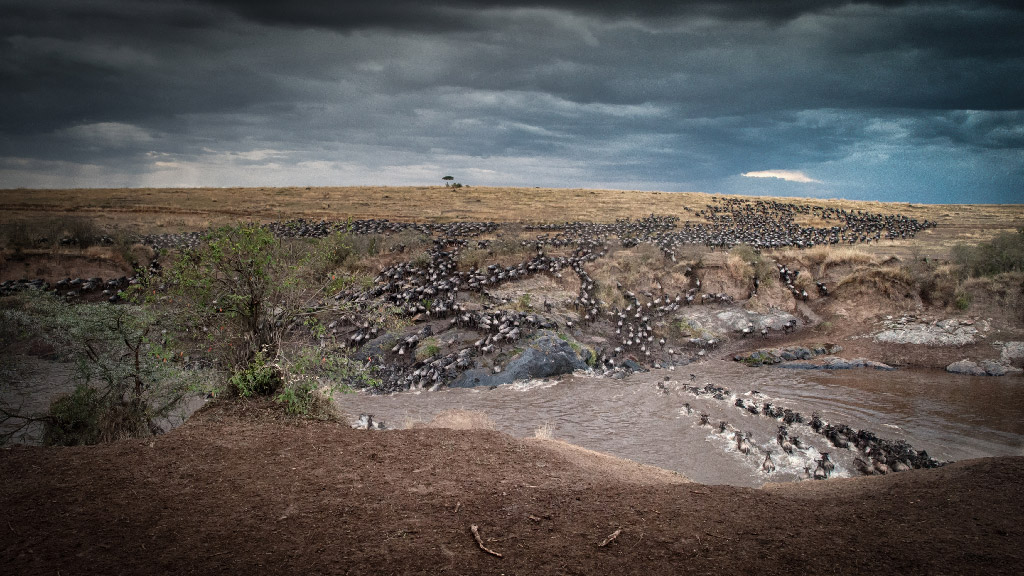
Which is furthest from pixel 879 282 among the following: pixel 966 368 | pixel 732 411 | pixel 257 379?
pixel 257 379

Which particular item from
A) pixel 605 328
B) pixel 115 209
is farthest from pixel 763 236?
pixel 115 209

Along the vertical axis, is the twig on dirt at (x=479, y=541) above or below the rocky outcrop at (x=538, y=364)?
above

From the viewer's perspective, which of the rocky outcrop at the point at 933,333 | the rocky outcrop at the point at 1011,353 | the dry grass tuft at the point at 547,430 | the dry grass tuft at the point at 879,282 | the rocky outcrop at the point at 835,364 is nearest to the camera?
the dry grass tuft at the point at 547,430

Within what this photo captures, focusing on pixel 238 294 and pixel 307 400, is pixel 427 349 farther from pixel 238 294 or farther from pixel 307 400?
pixel 238 294

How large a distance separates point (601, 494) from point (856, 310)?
23.1 metres

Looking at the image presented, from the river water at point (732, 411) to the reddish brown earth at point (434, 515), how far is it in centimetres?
445

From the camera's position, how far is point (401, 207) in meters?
55.5

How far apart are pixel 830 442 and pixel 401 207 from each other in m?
49.6

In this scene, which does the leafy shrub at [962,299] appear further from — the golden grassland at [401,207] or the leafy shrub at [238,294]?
the leafy shrub at [238,294]

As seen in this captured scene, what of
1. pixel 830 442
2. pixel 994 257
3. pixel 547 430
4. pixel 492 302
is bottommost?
pixel 547 430

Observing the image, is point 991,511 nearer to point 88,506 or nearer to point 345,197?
point 88,506

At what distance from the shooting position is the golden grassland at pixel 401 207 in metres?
43.1

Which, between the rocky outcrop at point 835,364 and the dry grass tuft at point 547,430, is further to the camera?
the rocky outcrop at point 835,364

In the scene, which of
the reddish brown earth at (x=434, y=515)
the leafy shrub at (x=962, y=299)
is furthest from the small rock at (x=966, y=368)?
the reddish brown earth at (x=434, y=515)
